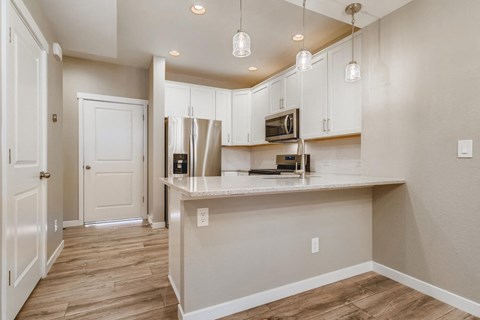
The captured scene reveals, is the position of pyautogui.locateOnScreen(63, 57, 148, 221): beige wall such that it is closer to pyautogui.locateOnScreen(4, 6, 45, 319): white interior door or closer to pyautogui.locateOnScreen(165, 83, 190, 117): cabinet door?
pyautogui.locateOnScreen(165, 83, 190, 117): cabinet door

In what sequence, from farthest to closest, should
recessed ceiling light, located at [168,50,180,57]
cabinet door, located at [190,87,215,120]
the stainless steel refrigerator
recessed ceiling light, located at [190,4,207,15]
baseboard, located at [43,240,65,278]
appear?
cabinet door, located at [190,87,215,120], the stainless steel refrigerator, recessed ceiling light, located at [168,50,180,57], recessed ceiling light, located at [190,4,207,15], baseboard, located at [43,240,65,278]

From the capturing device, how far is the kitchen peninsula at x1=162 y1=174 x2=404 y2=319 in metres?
1.60

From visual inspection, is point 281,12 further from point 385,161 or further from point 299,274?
point 299,274

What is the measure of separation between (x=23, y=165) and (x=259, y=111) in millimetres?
3298

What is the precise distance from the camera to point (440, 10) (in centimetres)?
188

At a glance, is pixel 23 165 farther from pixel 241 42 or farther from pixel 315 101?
pixel 315 101

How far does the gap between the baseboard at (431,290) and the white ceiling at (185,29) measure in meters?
2.41

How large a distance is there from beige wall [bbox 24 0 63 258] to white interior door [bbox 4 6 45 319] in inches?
8.1

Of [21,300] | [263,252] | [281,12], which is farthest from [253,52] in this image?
[21,300]

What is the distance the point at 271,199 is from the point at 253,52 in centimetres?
255

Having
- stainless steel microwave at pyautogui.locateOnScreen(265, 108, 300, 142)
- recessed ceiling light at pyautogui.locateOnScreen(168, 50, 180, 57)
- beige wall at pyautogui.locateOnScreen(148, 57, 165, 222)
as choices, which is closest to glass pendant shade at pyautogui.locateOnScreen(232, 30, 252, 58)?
stainless steel microwave at pyautogui.locateOnScreen(265, 108, 300, 142)

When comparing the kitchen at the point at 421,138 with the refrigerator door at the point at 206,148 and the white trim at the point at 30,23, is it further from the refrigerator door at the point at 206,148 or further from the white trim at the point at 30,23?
the refrigerator door at the point at 206,148

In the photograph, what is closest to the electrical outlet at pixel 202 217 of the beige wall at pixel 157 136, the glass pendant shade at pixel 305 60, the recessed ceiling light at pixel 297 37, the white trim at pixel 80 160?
the glass pendant shade at pixel 305 60

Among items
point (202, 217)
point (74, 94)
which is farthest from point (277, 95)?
point (74, 94)
